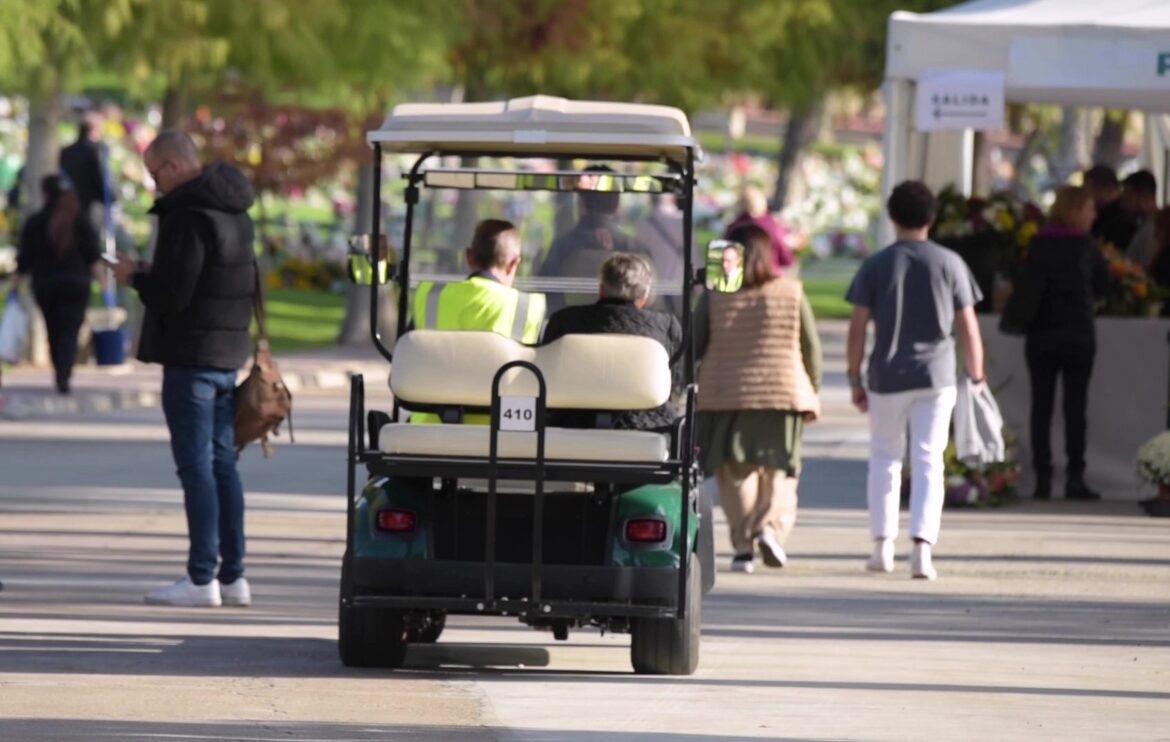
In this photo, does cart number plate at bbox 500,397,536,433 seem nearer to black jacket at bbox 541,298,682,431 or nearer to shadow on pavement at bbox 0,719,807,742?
black jacket at bbox 541,298,682,431

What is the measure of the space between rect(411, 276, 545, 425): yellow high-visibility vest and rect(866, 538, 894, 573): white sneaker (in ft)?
10.2

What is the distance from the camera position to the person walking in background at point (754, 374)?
12.3 meters

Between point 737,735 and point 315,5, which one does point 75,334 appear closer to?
point 315,5

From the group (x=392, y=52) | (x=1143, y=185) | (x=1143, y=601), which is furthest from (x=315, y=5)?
(x=1143, y=601)

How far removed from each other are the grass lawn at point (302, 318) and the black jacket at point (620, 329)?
18004mm

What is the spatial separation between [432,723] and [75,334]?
43.3 ft

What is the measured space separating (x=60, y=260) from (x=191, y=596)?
10625 mm

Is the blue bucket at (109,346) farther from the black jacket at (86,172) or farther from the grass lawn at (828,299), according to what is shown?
the grass lawn at (828,299)

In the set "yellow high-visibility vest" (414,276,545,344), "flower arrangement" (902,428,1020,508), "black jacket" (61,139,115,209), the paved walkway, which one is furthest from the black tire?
"black jacket" (61,139,115,209)

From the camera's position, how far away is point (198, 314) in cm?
1052

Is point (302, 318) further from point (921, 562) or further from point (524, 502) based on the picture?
point (524, 502)

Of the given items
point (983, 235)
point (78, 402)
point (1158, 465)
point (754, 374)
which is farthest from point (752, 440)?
point (78, 402)

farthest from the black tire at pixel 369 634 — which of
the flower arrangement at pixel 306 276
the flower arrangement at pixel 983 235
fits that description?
the flower arrangement at pixel 306 276

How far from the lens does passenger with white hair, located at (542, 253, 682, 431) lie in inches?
361
